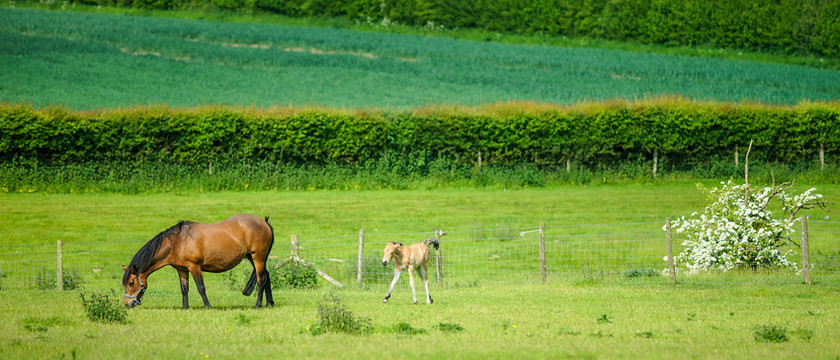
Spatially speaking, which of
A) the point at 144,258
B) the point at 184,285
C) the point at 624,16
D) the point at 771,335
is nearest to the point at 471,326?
the point at 771,335

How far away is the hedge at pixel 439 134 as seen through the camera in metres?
35.4

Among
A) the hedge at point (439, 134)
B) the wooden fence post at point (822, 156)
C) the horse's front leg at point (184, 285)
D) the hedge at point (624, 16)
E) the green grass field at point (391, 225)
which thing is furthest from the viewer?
the hedge at point (624, 16)

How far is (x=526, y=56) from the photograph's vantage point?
2630 inches

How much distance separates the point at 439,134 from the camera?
1497 inches

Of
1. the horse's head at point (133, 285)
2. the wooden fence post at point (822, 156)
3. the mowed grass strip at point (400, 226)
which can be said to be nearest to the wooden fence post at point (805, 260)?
the mowed grass strip at point (400, 226)

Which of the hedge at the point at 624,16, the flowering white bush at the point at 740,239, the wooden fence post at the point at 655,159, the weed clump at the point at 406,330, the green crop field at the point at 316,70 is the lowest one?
the weed clump at the point at 406,330

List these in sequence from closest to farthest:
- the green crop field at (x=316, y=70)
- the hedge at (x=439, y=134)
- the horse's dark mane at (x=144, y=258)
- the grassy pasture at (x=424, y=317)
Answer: the grassy pasture at (x=424, y=317) < the horse's dark mane at (x=144, y=258) < the hedge at (x=439, y=134) < the green crop field at (x=316, y=70)

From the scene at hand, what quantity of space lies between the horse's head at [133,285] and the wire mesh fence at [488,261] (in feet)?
14.9

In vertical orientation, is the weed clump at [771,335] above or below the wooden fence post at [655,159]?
below

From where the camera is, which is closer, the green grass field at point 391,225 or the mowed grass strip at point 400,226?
the green grass field at point 391,225

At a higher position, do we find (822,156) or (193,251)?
(822,156)

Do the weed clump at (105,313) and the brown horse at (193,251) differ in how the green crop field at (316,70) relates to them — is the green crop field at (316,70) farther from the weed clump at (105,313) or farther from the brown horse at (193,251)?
the weed clump at (105,313)

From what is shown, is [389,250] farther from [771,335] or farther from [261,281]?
[771,335]

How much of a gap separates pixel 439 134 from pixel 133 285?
74.0 feet
